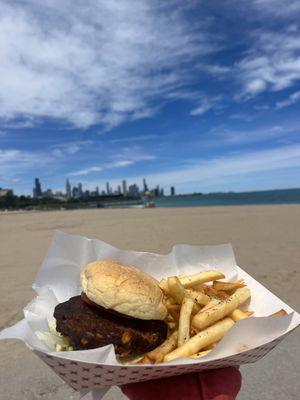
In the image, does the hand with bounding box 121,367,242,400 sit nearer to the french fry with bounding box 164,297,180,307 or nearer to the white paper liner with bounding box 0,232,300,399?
the white paper liner with bounding box 0,232,300,399

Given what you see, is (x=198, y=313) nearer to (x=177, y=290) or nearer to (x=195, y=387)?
(x=177, y=290)

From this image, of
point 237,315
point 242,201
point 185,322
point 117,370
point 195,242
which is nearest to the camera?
point 117,370

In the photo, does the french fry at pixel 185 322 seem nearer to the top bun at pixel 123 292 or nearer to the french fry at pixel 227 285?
the top bun at pixel 123 292

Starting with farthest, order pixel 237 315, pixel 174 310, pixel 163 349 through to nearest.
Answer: pixel 174 310 < pixel 237 315 < pixel 163 349

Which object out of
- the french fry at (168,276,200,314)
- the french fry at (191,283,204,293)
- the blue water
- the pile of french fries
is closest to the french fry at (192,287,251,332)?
the pile of french fries

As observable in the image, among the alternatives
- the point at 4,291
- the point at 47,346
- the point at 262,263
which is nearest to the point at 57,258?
the point at 47,346

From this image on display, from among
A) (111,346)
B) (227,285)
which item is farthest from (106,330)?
(227,285)
